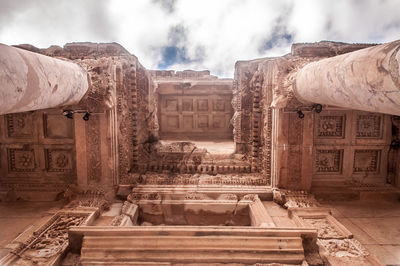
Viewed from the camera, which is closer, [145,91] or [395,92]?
[395,92]

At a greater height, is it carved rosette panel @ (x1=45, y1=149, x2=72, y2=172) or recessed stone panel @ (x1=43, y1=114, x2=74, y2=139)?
recessed stone panel @ (x1=43, y1=114, x2=74, y2=139)

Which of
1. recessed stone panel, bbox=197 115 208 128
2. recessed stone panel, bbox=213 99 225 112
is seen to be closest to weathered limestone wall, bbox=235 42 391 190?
recessed stone panel, bbox=213 99 225 112

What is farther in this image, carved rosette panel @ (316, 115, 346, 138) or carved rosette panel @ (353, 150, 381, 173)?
carved rosette panel @ (353, 150, 381, 173)

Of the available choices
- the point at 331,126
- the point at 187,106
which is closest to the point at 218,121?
the point at 187,106

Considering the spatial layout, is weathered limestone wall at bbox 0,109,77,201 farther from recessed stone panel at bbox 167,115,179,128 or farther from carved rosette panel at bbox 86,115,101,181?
recessed stone panel at bbox 167,115,179,128

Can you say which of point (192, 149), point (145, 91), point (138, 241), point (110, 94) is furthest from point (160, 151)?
point (138, 241)

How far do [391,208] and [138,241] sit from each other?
5.00m

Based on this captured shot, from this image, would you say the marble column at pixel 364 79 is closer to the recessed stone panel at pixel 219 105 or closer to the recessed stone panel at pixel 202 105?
the recessed stone panel at pixel 219 105

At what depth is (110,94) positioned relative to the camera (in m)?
4.46

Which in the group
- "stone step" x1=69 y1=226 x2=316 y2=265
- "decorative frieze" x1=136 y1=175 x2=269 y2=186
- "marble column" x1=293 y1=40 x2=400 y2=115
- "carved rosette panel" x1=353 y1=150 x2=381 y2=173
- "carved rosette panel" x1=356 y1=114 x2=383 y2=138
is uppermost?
"marble column" x1=293 y1=40 x2=400 y2=115

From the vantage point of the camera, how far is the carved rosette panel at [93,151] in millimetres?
4652

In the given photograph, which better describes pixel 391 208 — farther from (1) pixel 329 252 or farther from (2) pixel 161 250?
(2) pixel 161 250

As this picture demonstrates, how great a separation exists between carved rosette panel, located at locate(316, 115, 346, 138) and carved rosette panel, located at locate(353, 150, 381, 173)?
0.66m

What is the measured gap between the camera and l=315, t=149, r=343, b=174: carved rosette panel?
16.5 feet
